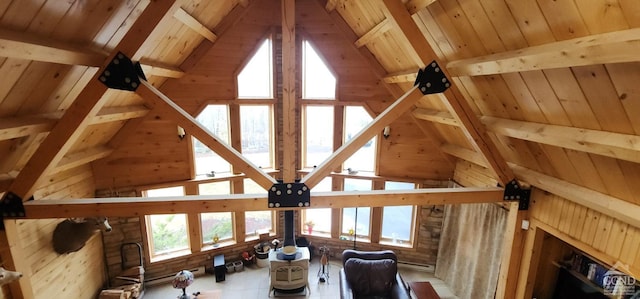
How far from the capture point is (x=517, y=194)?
3.84 metres

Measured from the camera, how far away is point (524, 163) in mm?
3795

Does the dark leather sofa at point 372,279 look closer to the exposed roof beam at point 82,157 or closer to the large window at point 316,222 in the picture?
the large window at point 316,222

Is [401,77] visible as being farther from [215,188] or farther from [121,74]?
[215,188]

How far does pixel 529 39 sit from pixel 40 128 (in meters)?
4.60

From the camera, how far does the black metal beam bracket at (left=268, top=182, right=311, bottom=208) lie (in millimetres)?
3439

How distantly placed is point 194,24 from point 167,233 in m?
4.25

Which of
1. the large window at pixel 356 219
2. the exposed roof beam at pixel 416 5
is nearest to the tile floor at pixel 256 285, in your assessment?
the large window at pixel 356 219

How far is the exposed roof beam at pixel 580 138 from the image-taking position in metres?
2.18

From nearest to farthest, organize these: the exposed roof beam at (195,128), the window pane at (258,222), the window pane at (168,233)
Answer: the exposed roof beam at (195,128)
the window pane at (168,233)
the window pane at (258,222)

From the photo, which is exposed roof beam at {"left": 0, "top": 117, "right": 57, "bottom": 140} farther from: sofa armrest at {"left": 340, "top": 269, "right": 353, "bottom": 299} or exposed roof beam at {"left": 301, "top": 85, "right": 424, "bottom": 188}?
sofa armrest at {"left": 340, "top": 269, "right": 353, "bottom": 299}

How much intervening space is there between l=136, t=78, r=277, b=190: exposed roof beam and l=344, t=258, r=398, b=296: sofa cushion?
7.87ft

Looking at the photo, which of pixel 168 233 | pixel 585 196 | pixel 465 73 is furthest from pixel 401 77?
pixel 168 233

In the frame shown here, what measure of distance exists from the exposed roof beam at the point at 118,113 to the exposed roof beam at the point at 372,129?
2775mm

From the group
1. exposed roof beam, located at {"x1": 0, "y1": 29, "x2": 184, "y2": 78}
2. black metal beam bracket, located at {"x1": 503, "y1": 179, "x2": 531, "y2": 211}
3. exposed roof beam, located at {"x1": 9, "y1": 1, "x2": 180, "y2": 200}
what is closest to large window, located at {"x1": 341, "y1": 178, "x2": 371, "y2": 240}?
black metal beam bracket, located at {"x1": 503, "y1": 179, "x2": 531, "y2": 211}
